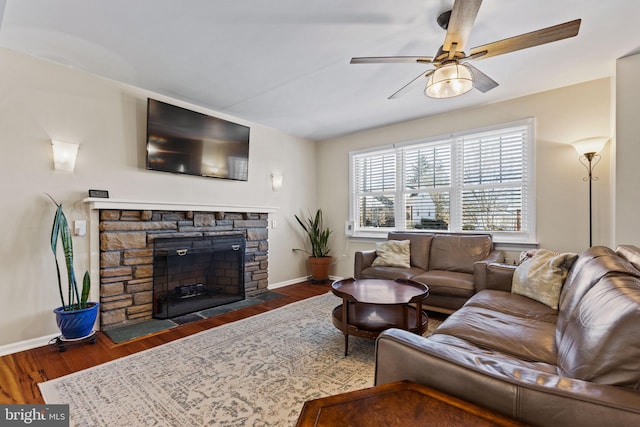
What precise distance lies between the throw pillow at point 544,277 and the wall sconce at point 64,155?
411 centimetres

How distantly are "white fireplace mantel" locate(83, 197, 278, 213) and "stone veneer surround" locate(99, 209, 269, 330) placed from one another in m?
0.07

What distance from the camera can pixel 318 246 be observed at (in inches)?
193

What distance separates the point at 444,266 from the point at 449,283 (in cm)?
56

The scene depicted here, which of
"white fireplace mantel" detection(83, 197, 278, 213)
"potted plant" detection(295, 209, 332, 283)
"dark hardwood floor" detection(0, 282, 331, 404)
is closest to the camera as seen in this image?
"dark hardwood floor" detection(0, 282, 331, 404)

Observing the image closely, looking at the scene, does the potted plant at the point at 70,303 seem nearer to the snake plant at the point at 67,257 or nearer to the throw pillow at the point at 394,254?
the snake plant at the point at 67,257

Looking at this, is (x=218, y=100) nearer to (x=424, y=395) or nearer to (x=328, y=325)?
(x=328, y=325)

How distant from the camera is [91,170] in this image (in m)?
2.85

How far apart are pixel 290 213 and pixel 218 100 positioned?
6.86ft

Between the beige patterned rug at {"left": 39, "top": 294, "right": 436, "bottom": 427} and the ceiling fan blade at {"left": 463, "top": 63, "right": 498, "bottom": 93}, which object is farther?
the ceiling fan blade at {"left": 463, "top": 63, "right": 498, "bottom": 93}

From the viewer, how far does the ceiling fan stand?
1.61 metres

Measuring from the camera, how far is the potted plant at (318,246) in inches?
188

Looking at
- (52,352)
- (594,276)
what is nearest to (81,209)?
(52,352)

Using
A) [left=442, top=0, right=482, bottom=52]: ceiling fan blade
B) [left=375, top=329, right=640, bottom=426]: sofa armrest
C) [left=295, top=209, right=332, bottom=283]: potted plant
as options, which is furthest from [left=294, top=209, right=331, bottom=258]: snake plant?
[left=375, top=329, right=640, bottom=426]: sofa armrest

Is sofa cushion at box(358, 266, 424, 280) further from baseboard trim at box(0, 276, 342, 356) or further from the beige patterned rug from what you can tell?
baseboard trim at box(0, 276, 342, 356)
